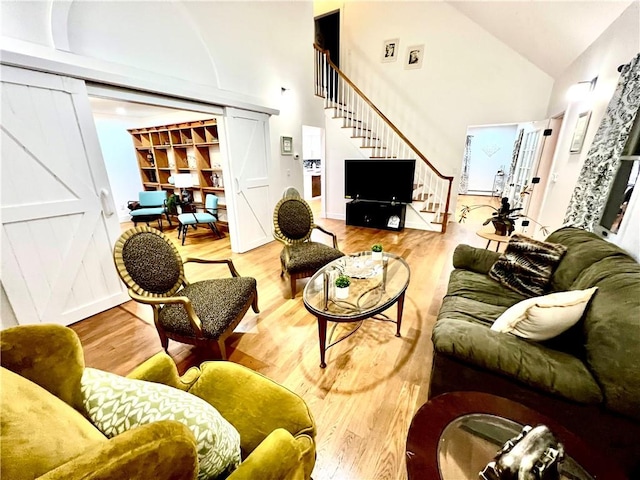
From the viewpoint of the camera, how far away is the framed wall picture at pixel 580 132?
2830 millimetres

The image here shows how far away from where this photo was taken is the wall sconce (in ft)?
9.28

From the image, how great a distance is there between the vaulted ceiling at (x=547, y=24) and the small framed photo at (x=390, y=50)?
3.44ft

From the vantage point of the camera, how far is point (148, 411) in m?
0.62

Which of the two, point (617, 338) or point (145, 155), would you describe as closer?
point (617, 338)

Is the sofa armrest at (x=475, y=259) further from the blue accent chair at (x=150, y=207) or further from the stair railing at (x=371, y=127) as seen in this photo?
the blue accent chair at (x=150, y=207)

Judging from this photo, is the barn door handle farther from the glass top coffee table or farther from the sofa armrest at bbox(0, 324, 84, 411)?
the sofa armrest at bbox(0, 324, 84, 411)

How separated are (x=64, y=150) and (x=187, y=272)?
1.66 meters

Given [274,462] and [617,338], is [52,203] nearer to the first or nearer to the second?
[274,462]

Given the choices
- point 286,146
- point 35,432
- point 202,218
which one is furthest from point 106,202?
point 286,146

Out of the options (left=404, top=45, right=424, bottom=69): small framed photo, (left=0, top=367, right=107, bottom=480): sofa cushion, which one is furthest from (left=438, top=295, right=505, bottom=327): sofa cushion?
(left=404, top=45, right=424, bottom=69): small framed photo

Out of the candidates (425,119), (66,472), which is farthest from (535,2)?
(66,472)

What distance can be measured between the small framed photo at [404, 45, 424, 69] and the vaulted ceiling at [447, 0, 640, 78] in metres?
0.79

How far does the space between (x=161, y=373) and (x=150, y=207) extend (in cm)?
513

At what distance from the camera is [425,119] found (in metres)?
5.46
